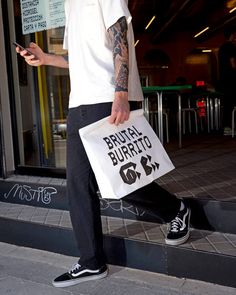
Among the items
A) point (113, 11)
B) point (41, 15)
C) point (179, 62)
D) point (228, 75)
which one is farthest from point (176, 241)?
point (179, 62)

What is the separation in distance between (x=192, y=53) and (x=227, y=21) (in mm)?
3017

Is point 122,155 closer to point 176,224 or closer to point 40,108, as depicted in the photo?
point 176,224

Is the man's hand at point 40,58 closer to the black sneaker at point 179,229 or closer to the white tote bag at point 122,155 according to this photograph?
the white tote bag at point 122,155

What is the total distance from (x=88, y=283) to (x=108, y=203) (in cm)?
77

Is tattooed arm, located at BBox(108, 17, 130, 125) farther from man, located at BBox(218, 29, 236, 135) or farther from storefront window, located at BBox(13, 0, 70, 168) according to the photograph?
man, located at BBox(218, 29, 236, 135)

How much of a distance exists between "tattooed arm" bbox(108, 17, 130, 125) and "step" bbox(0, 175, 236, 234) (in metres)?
0.99

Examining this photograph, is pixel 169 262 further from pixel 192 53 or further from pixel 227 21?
pixel 192 53

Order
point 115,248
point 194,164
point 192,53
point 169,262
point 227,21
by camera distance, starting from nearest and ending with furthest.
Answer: point 169,262 < point 115,248 < point 194,164 < point 227,21 < point 192,53

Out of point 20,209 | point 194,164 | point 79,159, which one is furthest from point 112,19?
point 194,164

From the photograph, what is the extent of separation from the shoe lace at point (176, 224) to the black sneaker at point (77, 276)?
47cm

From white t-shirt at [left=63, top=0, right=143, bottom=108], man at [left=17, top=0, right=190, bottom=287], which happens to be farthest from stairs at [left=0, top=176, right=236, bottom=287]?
white t-shirt at [left=63, top=0, right=143, bottom=108]

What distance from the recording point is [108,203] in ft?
9.75

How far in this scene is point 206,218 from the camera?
2.61 m

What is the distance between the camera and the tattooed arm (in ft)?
6.52
